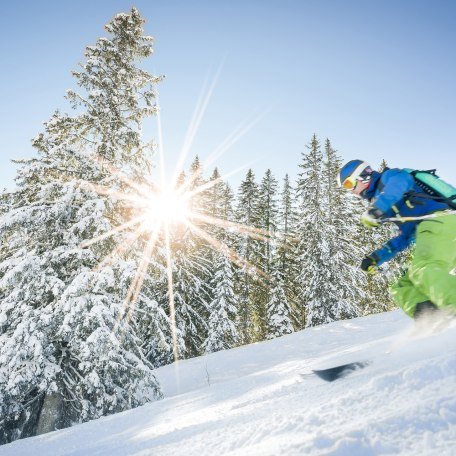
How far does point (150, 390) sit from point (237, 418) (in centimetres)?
849

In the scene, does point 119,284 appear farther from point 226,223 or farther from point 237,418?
point 226,223

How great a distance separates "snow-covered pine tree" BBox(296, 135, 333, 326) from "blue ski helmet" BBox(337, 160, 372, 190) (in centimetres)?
2202

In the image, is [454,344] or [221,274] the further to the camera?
[221,274]


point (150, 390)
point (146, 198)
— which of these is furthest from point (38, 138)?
point (150, 390)

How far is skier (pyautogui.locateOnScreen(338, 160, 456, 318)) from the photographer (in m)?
3.17

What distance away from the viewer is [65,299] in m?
8.28

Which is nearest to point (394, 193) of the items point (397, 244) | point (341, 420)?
point (397, 244)

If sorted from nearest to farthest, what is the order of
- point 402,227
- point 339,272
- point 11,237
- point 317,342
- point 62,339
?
point 402,227 → point 62,339 → point 11,237 → point 317,342 → point 339,272

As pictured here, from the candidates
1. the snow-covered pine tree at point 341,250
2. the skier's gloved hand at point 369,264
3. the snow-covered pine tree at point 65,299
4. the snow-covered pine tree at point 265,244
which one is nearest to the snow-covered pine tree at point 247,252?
the snow-covered pine tree at point 265,244

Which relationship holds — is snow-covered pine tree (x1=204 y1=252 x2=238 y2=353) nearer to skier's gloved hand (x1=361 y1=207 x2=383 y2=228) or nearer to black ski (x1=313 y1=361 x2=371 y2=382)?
skier's gloved hand (x1=361 y1=207 x2=383 y2=228)

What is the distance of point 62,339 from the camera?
28.9 ft

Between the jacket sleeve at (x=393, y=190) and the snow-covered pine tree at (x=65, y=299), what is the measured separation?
643 centimetres

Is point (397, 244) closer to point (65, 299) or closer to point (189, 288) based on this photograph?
point (65, 299)

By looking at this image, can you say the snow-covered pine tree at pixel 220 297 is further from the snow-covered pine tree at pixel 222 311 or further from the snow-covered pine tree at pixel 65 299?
the snow-covered pine tree at pixel 65 299
